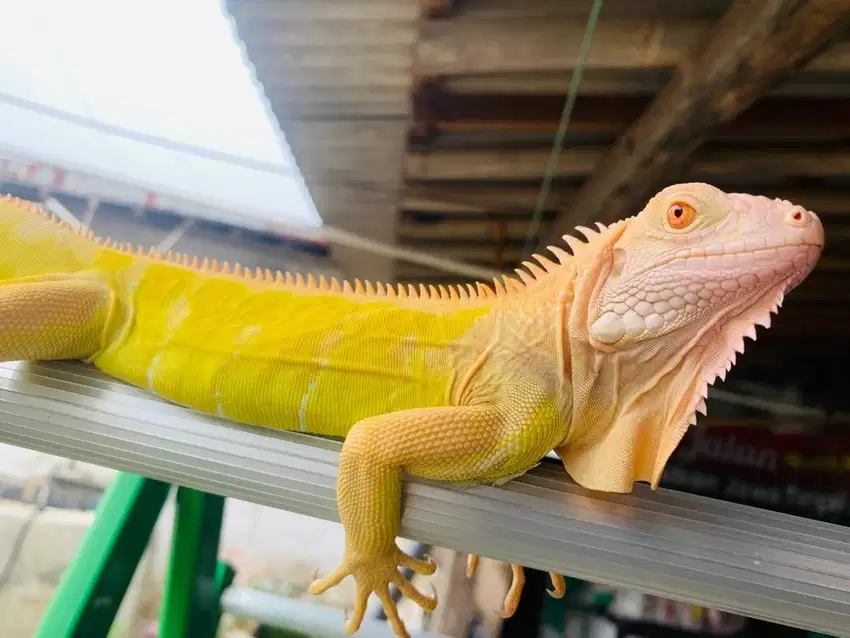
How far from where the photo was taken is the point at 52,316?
127cm

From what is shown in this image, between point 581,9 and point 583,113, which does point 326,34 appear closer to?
point 581,9

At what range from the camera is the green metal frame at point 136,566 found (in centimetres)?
147

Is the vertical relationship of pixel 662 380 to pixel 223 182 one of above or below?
below

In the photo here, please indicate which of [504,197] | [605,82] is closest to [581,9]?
[605,82]

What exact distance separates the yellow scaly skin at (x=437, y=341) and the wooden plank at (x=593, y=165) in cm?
200

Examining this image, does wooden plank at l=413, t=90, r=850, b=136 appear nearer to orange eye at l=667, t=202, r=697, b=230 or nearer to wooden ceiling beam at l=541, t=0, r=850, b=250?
wooden ceiling beam at l=541, t=0, r=850, b=250

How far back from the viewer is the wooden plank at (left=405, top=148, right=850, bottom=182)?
3.14 metres

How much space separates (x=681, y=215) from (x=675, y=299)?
0.15 m

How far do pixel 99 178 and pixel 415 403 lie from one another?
2.44 m

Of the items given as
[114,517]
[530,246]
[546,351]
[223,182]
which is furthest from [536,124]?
[114,517]

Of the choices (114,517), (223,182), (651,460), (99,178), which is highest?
(223,182)

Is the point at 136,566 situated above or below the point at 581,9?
below

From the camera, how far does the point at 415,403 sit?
125 cm

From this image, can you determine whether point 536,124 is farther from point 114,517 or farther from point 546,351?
point 114,517
